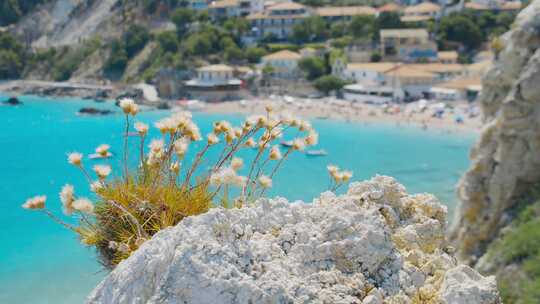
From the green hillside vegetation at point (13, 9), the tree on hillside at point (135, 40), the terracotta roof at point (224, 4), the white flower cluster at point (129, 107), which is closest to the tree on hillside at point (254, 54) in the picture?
the terracotta roof at point (224, 4)

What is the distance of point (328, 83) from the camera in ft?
265

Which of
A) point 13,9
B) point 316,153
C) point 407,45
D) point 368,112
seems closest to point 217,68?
point 368,112

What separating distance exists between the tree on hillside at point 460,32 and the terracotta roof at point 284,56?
20.2 meters

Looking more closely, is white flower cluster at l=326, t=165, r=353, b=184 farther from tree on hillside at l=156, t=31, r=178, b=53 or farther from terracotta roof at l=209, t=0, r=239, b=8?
terracotta roof at l=209, t=0, r=239, b=8

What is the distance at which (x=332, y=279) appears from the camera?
3555mm

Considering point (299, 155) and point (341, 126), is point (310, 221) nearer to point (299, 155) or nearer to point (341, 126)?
point (299, 155)

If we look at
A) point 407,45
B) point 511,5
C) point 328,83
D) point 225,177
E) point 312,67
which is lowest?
point 328,83

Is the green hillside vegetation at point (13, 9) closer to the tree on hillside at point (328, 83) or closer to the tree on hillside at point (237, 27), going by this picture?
the tree on hillside at point (237, 27)

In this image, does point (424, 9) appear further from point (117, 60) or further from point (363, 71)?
point (117, 60)

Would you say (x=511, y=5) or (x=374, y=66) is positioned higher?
(x=511, y=5)

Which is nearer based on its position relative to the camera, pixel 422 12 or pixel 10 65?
Answer: pixel 422 12

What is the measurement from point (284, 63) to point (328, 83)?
8726mm

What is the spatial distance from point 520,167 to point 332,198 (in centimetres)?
1578

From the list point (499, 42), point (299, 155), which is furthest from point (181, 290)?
point (299, 155)
